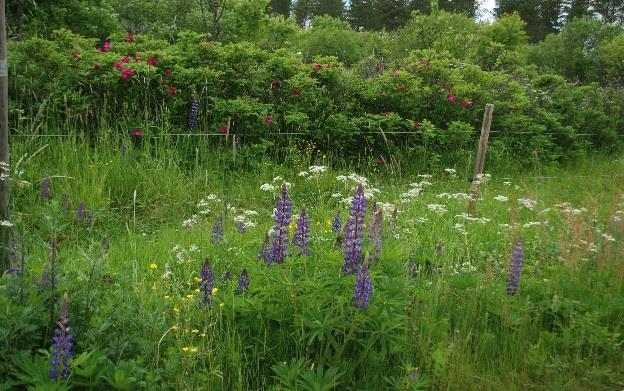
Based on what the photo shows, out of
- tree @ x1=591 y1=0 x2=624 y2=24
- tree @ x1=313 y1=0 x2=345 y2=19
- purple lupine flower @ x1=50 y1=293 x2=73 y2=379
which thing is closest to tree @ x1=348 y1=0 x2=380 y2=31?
tree @ x1=313 y1=0 x2=345 y2=19

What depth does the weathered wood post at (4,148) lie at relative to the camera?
9.31 feet

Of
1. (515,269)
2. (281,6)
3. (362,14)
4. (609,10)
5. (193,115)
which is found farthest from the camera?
(281,6)

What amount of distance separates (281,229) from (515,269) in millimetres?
1418

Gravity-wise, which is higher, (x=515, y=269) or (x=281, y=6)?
(x=281, y=6)

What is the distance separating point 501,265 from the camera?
4250 millimetres

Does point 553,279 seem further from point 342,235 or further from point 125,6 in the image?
point 125,6

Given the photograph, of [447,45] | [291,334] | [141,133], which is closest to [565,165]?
[447,45]

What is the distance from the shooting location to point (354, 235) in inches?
107

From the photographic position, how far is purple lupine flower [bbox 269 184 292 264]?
109 inches

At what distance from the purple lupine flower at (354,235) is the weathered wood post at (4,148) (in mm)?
1593

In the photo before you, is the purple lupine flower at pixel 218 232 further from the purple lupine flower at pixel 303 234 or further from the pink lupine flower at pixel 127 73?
the pink lupine flower at pixel 127 73

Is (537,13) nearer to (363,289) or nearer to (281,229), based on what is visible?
(281,229)

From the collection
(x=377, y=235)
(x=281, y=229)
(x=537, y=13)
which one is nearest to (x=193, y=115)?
(x=281, y=229)

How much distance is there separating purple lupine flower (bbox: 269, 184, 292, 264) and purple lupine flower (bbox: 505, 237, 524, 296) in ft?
4.46
